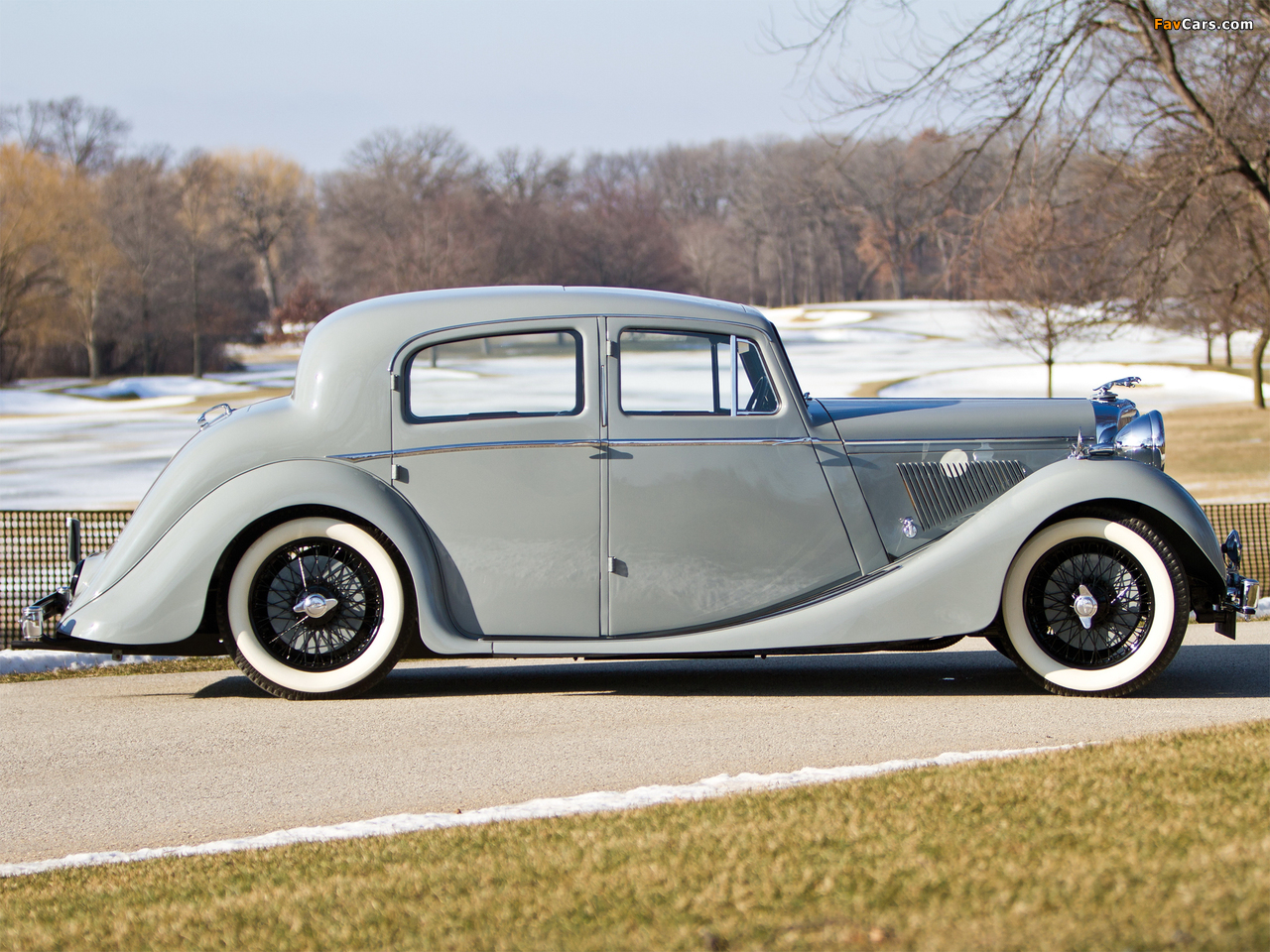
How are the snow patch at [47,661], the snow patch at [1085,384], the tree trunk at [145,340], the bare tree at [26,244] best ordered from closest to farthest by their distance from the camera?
the snow patch at [47,661], the snow patch at [1085,384], the bare tree at [26,244], the tree trunk at [145,340]

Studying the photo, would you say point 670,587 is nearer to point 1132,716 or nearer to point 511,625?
point 511,625

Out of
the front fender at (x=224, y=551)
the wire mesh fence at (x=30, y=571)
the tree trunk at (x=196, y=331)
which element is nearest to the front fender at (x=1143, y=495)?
the front fender at (x=224, y=551)

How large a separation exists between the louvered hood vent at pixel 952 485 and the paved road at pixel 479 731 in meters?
0.89

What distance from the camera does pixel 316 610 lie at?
5332 millimetres

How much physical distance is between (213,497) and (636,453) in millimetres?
1993

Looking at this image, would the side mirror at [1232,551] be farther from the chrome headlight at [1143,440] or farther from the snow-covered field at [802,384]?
the snow-covered field at [802,384]

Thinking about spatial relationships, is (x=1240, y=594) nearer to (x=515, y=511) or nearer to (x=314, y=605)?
(x=515, y=511)

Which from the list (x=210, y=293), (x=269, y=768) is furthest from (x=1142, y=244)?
(x=210, y=293)

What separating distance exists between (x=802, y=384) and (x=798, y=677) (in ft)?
125

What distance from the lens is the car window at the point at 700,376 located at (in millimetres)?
5434

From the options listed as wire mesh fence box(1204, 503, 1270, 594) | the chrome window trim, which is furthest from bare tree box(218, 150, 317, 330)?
the chrome window trim

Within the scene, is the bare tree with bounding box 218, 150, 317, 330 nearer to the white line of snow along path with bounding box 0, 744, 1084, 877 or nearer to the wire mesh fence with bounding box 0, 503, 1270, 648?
the wire mesh fence with bounding box 0, 503, 1270, 648

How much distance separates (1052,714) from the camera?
494 centimetres

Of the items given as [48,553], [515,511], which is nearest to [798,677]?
[515,511]
